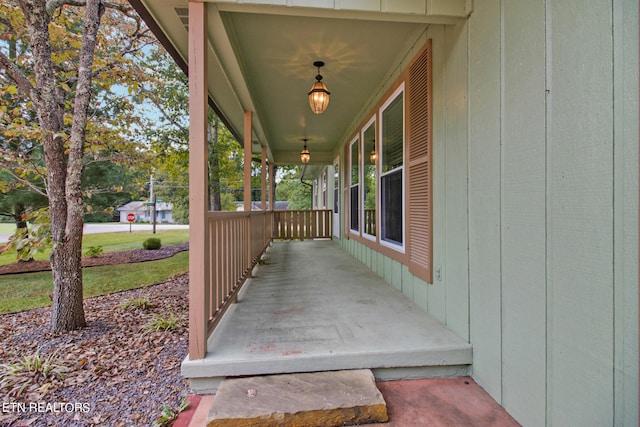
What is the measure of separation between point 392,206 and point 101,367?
327 cm

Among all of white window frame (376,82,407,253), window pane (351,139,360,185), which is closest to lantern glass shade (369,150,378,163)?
white window frame (376,82,407,253)

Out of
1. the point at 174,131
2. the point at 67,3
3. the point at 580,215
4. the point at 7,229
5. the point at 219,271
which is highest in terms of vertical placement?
the point at 67,3

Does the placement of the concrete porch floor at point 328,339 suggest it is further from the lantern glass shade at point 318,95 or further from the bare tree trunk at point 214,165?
the bare tree trunk at point 214,165

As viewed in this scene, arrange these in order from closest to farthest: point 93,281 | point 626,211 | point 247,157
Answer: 1. point 626,211
2. point 247,157
3. point 93,281

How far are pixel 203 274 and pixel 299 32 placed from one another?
223cm

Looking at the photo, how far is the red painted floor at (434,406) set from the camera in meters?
1.47

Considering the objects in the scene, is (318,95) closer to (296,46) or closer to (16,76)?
(296,46)

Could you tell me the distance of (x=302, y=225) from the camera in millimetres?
8750

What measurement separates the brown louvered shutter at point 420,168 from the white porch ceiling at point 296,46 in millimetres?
406

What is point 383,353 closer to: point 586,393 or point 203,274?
point 586,393

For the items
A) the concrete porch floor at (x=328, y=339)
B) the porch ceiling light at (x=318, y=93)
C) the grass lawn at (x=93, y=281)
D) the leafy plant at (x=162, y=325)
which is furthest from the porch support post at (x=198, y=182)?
the grass lawn at (x=93, y=281)

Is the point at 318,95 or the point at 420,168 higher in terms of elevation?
the point at 318,95

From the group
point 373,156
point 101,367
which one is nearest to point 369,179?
point 373,156

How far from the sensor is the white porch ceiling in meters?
1.96
